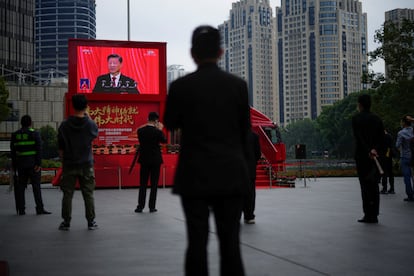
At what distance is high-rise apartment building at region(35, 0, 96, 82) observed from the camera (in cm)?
18612

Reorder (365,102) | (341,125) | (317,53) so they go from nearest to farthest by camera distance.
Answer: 1. (365,102)
2. (341,125)
3. (317,53)

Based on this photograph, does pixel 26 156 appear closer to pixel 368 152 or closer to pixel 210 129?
pixel 368 152

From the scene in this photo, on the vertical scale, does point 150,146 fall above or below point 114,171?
above

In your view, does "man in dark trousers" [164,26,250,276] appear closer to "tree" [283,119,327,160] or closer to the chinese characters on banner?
the chinese characters on banner

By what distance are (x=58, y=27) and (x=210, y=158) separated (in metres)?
195

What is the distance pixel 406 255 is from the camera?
5.44 meters

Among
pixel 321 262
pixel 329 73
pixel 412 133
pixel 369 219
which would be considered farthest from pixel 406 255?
pixel 329 73

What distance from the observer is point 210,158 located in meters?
3.07

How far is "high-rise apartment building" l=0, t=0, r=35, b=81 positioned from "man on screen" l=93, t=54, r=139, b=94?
270ft

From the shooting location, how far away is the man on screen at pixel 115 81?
20109 millimetres

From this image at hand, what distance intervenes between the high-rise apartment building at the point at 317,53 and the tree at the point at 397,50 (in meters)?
117

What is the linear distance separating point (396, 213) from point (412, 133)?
3343 millimetres

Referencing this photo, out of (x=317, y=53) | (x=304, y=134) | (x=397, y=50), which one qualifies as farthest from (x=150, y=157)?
(x=317, y=53)

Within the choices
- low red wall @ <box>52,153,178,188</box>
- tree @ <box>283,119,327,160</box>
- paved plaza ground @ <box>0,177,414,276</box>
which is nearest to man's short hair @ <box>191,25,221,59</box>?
paved plaza ground @ <box>0,177,414,276</box>
